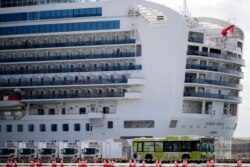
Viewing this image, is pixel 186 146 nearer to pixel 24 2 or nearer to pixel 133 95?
pixel 133 95

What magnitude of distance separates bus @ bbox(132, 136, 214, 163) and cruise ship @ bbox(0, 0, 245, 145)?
33.9ft

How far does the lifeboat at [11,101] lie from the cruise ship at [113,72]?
0.13 m

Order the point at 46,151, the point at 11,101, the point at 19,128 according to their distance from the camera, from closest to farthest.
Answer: the point at 46,151, the point at 19,128, the point at 11,101

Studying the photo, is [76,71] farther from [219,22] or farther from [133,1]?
[219,22]

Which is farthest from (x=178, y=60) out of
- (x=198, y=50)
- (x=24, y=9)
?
(x=24, y=9)

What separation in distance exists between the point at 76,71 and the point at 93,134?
28.5 ft

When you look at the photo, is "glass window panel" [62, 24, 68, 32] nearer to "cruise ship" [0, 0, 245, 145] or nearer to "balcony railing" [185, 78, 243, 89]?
"cruise ship" [0, 0, 245, 145]

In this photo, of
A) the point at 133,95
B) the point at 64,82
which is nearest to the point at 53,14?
the point at 64,82

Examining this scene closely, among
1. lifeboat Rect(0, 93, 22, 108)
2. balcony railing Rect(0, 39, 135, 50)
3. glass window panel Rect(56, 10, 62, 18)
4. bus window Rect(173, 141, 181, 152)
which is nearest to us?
bus window Rect(173, 141, 181, 152)

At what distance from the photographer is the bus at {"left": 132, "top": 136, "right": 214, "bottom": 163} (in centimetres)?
6688

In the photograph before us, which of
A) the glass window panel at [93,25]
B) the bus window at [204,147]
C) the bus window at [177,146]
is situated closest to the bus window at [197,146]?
the bus window at [204,147]

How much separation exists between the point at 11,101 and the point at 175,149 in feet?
95.8

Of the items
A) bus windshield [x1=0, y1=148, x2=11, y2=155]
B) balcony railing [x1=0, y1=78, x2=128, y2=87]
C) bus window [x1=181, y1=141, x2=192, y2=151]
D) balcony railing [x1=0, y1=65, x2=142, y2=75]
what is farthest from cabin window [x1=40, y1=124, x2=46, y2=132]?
bus window [x1=181, y1=141, x2=192, y2=151]

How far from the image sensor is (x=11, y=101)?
291 feet
